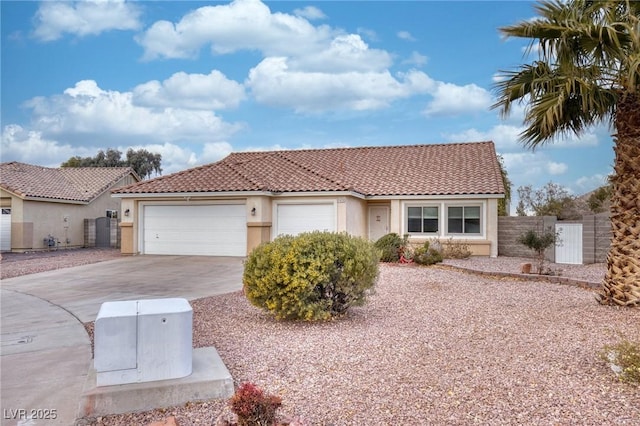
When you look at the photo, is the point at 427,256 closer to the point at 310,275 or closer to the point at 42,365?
the point at 310,275

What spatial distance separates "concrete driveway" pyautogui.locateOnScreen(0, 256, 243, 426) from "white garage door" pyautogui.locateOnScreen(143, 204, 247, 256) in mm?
1359

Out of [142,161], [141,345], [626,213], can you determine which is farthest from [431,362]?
[142,161]

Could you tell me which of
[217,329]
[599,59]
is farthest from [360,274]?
[599,59]

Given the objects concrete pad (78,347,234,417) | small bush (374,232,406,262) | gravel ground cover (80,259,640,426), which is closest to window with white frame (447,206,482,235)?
small bush (374,232,406,262)

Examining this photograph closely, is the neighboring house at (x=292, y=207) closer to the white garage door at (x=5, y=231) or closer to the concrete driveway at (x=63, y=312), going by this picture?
the concrete driveway at (x=63, y=312)

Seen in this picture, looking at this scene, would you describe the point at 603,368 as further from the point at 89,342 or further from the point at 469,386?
the point at 89,342

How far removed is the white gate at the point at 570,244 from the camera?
1870 centimetres

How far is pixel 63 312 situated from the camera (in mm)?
9281

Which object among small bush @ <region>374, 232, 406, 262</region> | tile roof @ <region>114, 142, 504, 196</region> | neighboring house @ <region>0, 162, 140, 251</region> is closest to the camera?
small bush @ <region>374, 232, 406, 262</region>

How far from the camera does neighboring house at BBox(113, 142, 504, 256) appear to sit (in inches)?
816

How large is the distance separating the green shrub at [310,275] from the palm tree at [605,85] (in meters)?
4.46

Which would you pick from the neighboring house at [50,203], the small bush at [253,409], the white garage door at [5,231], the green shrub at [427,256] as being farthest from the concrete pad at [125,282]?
the white garage door at [5,231]

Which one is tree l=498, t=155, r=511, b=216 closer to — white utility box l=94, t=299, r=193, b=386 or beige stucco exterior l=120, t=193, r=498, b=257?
beige stucco exterior l=120, t=193, r=498, b=257

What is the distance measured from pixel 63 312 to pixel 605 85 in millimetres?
11421
